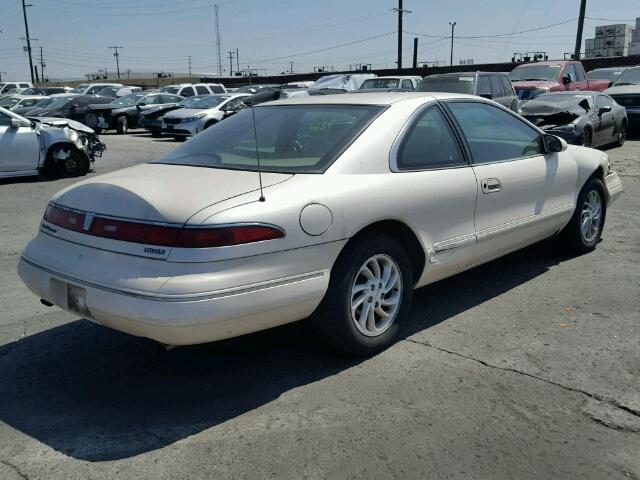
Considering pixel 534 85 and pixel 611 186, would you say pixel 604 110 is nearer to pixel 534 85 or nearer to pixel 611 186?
pixel 534 85

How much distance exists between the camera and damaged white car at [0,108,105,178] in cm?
1126

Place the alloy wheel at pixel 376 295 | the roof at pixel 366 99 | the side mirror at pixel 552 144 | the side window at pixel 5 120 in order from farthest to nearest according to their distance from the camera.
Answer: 1. the side window at pixel 5 120
2. the side mirror at pixel 552 144
3. the roof at pixel 366 99
4. the alloy wheel at pixel 376 295

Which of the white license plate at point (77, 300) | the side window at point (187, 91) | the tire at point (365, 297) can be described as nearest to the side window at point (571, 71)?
the side window at point (187, 91)

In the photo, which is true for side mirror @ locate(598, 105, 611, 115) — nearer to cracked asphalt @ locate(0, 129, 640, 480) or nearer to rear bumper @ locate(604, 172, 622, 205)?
rear bumper @ locate(604, 172, 622, 205)

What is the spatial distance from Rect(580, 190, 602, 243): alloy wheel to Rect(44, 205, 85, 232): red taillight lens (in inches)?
172

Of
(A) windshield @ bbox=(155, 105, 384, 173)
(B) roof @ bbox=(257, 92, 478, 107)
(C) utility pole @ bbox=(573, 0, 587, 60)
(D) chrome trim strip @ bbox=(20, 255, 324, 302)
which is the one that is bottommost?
(D) chrome trim strip @ bbox=(20, 255, 324, 302)

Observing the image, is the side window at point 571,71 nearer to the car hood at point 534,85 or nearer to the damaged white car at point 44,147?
the car hood at point 534,85

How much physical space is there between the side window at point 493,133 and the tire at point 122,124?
21.4 metres

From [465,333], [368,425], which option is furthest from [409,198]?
[368,425]

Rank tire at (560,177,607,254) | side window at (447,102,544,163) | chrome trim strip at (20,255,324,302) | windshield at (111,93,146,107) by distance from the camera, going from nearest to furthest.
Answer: chrome trim strip at (20,255,324,302)
side window at (447,102,544,163)
tire at (560,177,607,254)
windshield at (111,93,146,107)

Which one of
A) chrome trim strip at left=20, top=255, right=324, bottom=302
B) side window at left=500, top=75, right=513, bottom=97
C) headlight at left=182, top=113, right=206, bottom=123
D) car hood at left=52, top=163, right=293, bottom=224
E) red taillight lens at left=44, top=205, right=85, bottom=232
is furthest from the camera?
headlight at left=182, top=113, right=206, bottom=123

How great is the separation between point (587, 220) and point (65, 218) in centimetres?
458

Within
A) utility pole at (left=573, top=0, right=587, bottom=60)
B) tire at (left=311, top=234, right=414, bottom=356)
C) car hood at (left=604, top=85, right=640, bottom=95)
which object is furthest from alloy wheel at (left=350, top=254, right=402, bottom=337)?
utility pole at (left=573, top=0, right=587, bottom=60)

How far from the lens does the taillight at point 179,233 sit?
3.14 metres
